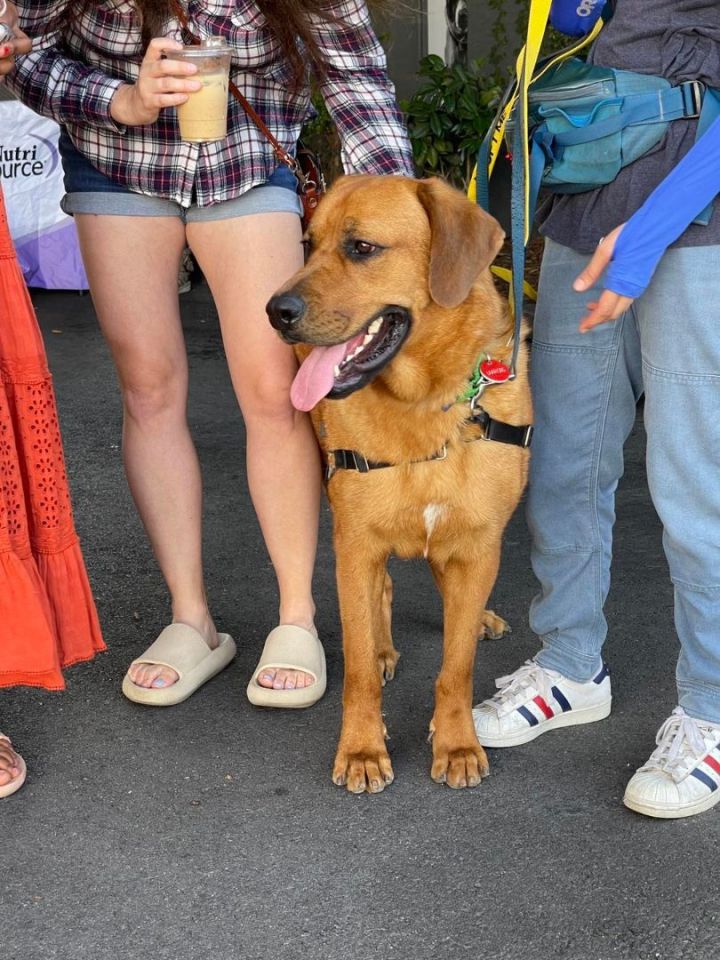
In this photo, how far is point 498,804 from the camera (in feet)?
9.29

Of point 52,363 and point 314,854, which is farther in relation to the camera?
point 52,363

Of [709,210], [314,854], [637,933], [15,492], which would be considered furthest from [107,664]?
[709,210]

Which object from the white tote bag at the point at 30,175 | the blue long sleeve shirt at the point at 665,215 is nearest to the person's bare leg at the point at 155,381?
the blue long sleeve shirt at the point at 665,215

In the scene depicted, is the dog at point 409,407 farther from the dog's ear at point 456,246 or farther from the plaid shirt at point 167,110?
the plaid shirt at point 167,110

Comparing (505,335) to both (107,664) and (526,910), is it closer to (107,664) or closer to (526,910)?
(526,910)

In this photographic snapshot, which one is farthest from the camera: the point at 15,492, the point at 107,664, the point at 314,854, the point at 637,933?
the point at 107,664

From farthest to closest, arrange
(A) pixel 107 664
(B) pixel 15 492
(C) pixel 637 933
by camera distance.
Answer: (A) pixel 107 664 → (B) pixel 15 492 → (C) pixel 637 933

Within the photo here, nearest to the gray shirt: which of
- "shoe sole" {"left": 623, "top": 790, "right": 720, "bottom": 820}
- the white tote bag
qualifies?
"shoe sole" {"left": 623, "top": 790, "right": 720, "bottom": 820}

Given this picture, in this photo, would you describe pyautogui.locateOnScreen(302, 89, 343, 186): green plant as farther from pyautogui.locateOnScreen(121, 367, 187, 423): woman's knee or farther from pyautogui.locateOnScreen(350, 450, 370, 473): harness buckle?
pyautogui.locateOnScreen(350, 450, 370, 473): harness buckle

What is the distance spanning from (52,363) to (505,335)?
4866 millimetres

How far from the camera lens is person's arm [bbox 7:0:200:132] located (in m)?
2.86

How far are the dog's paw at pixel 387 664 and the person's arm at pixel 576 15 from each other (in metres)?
1.79

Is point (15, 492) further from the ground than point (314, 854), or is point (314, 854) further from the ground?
point (15, 492)

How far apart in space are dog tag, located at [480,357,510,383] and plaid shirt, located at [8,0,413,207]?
0.79 metres
